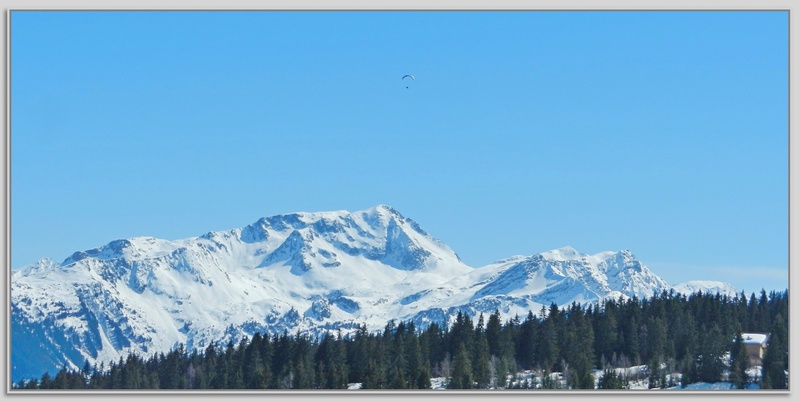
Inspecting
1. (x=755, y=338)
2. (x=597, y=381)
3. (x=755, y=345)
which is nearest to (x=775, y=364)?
(x=755, y=345)

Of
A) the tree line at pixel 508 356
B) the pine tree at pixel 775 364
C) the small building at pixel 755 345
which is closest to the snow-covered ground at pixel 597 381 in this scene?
the tree line at pixel 508 356

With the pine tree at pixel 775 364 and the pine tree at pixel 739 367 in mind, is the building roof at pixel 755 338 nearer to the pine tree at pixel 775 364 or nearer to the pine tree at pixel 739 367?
the pine tree at pixel 775 364

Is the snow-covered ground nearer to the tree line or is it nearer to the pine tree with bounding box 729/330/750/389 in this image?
the tree line

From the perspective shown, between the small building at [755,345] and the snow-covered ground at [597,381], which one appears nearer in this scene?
the snow-covered ground at [597,381]

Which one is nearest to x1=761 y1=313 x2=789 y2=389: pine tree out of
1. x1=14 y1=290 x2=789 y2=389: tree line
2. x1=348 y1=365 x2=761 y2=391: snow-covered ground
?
x1=14 y1=290 x2=789 y2=389: tree line

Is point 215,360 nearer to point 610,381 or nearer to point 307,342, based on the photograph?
point 307,342

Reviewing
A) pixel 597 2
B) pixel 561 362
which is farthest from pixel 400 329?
pixel 597 2

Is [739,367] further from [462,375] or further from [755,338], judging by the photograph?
[462,375]
